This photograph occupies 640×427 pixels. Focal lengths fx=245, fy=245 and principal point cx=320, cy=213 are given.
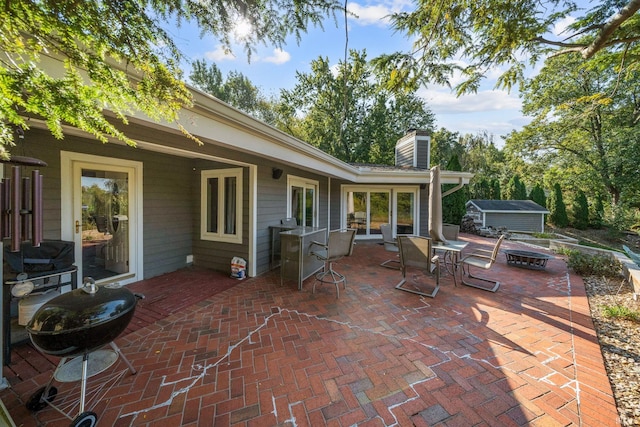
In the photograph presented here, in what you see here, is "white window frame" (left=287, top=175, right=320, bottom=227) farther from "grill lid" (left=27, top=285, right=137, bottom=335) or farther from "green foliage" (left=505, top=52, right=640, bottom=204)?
"green foliage" (left=505, top=52, right=640, bottom=204)

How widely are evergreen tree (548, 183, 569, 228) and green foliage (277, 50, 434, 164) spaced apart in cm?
1023

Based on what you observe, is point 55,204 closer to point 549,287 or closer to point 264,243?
point 264,243

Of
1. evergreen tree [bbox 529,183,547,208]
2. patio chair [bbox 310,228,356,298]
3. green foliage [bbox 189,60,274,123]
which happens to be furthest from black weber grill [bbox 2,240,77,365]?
evergreen tree [bbox 529,183,547,208]

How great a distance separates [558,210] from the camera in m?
15.3

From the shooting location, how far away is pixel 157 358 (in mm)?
2330

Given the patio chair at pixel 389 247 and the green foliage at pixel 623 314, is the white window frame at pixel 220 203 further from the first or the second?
the green foliage at pixel 623 314

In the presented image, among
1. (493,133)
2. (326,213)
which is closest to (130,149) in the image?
(326,213)

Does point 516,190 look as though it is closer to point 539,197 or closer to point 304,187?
point 539,197

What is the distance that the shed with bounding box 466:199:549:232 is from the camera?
13.1 metres

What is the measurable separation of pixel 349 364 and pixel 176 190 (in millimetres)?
4540

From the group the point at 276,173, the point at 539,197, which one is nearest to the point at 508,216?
the point at 539,197

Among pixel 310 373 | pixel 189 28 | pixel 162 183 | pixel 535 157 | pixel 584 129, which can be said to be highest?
pixel 584 129

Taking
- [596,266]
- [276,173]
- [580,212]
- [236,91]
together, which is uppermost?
[236,91]

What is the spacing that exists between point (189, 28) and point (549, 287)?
642 centimetres
